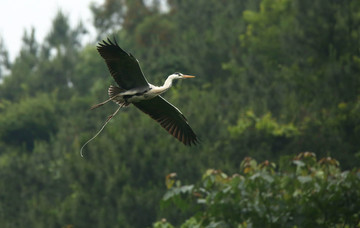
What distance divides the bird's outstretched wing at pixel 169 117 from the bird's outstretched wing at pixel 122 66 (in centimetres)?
97

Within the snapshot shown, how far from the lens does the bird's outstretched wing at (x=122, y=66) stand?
32.8 ft

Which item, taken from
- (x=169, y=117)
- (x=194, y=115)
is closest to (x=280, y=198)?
(x=169, y=117)

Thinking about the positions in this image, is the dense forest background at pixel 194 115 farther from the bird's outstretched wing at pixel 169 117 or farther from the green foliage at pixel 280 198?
the green foliage at pixel 280 198

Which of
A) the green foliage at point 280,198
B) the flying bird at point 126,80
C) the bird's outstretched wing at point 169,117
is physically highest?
the flying bird at point 126,80

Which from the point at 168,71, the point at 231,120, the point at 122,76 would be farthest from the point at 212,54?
the point at 122,76

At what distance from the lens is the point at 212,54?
39.7 metres

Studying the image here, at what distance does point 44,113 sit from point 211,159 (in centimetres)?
1651

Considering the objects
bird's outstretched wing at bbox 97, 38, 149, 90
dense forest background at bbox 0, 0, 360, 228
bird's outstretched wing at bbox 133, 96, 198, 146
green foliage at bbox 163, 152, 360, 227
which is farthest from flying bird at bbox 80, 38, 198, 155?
dense forest background at bbox 0, 0, 360, 228

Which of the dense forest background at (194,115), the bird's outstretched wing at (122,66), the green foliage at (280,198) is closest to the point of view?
the bird's outstretched wing at (122,66)

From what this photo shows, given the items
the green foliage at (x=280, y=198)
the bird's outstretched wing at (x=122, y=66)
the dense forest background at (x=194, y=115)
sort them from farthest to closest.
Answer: the dense forest background at (x=194, y=115) → the green foliage at (x=280, y=198) → the bird's outstretched wing at (x=122, y=66)

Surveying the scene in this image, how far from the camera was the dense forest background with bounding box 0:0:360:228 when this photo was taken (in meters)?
28.7

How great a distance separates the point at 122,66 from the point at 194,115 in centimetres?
2145

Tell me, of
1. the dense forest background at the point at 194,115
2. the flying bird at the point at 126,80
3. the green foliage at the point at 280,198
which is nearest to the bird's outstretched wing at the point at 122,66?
the flying bird at the point at 126,80

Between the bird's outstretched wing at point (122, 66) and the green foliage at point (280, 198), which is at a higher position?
the bird's outstretched wing at point (122, 66)
